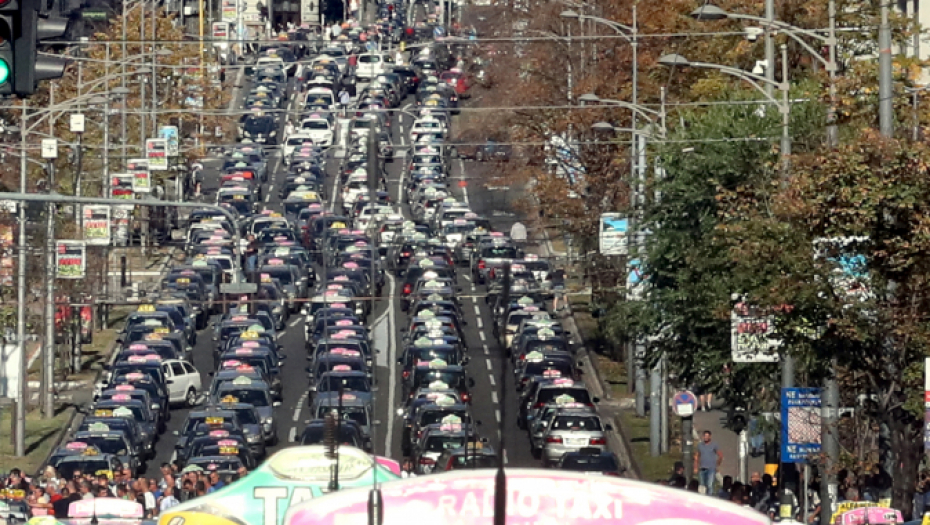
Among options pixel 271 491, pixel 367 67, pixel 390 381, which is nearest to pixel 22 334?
pixel 390 381

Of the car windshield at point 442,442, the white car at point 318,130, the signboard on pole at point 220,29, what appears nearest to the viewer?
the car windshield at point 442,442

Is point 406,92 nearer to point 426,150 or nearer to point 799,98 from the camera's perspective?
point 426,150

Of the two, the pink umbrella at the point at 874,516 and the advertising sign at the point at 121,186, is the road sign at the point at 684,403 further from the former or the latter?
the advertising sign at the point at 121,186

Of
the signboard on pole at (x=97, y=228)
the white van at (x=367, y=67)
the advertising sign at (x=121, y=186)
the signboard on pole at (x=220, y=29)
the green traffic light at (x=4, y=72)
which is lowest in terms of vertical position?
the signboard on pole at (x=97, y=228)

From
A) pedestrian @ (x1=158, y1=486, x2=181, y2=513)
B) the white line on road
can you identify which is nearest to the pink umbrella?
pedestrian @ (x1=158, y1=486, x2=181, y2=513)

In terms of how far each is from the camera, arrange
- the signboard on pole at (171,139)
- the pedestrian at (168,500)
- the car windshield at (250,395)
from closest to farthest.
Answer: the pedestrian at (168,500)
the car windshield at (250,395)
the signboard on pole at (171,139)

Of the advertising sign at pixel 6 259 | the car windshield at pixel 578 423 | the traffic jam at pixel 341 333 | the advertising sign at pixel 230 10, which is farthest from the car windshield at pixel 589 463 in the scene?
the advertising sign at pixel 230 10

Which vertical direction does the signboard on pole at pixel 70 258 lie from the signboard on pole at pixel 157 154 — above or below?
below

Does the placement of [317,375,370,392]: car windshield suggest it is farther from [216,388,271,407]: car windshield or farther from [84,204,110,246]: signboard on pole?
[84,204,110,246]: signboard on pole
